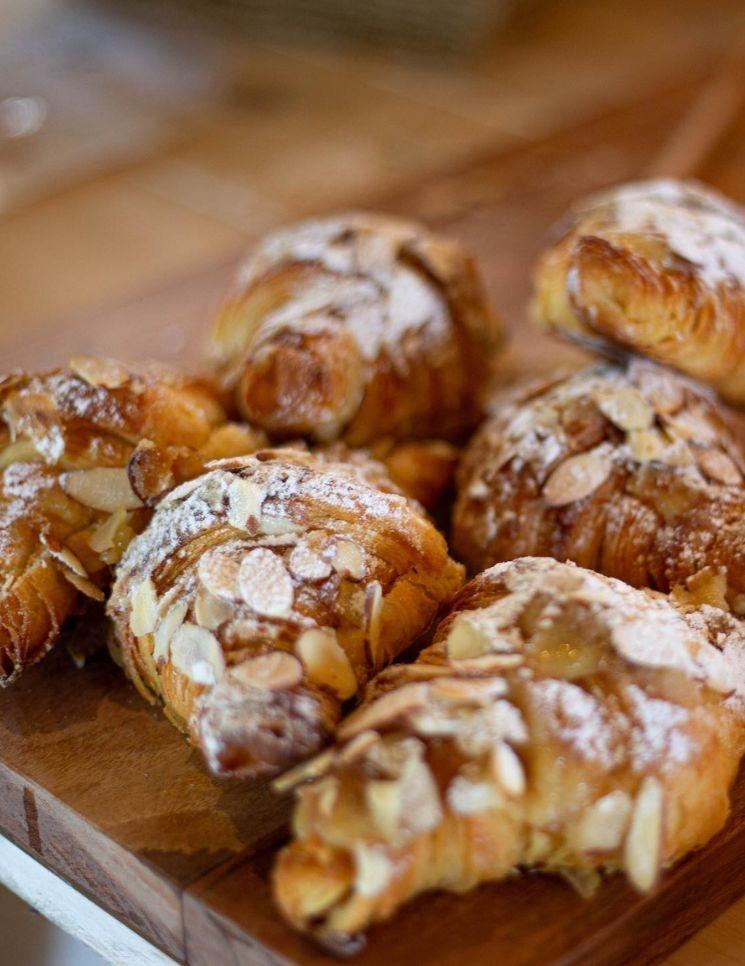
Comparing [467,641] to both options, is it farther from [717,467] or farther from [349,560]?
[717,467]

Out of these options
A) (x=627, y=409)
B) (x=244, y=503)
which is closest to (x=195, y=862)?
(x=244, y=503)

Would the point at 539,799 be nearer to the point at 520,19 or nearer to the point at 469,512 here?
the point at 469,512

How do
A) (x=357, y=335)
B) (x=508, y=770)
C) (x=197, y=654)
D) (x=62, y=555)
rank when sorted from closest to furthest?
(x=508, y=770) < (x=197, y=654) < (x=62, y=555) < (x=357, y=335)

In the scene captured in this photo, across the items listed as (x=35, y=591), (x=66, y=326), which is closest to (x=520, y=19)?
(x=66, y=326)

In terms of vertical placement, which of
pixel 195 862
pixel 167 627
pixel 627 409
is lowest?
pixel 195 862

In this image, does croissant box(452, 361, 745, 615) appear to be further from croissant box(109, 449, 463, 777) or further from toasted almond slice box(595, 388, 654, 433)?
croissant box(109, 449, 463, 777)

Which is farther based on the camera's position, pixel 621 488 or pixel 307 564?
pixel 621 488

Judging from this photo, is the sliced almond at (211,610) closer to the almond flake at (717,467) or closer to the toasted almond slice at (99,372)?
the toasted almond slice at (99,372)

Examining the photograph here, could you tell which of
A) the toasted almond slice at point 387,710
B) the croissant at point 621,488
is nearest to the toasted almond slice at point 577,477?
the croissant at point 621,488
